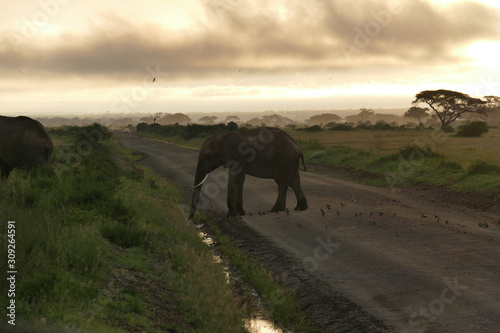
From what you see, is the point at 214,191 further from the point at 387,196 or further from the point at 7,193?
the point at 7,193

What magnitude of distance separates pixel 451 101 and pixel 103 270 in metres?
70.7

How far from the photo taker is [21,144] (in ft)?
39.5

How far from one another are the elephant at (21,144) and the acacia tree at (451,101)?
218ft

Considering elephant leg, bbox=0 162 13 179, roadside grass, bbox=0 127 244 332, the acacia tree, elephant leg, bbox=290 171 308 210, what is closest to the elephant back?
elephant leg, bbox=0 162 13 179

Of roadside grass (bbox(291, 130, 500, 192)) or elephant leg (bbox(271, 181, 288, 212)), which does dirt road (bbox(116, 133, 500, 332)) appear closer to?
elephant leg (bbox(271, 181, 288, 212))

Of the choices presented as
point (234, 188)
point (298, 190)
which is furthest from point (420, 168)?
point (234, 188)

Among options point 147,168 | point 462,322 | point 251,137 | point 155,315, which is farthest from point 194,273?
point 147,168

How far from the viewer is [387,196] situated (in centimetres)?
1864

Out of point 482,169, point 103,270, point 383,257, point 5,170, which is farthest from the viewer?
point 482,169

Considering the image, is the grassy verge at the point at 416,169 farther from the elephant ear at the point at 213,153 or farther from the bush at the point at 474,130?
the bush at the point at 474,130

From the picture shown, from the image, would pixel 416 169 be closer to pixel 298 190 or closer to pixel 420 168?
pixel 420 168

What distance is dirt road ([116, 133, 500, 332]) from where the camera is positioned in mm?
7301

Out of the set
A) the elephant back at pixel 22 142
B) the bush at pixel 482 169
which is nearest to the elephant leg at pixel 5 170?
the elephant back at pixel 22 142

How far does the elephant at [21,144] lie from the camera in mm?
11938
